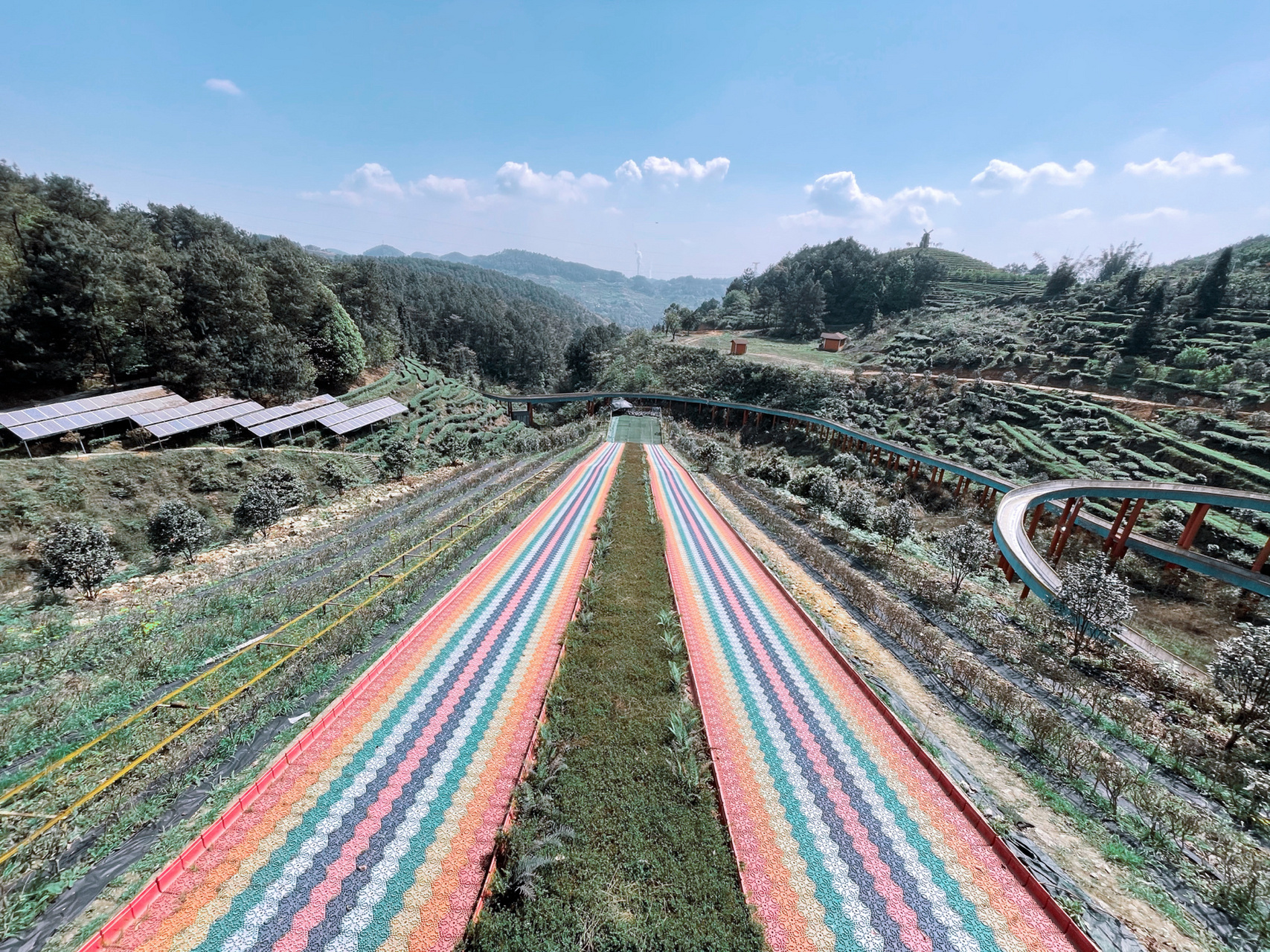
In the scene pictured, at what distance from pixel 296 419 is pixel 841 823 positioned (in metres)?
43.2

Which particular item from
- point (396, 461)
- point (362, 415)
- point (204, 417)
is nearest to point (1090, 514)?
point (396, 461)

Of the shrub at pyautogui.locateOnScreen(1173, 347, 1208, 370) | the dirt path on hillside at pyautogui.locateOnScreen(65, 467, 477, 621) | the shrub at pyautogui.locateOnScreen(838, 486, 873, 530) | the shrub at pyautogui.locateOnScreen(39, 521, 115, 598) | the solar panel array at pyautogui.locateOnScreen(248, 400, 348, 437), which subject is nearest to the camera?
the shrub at pyautogui.locateOnScreen(39, 521, 115, 598)

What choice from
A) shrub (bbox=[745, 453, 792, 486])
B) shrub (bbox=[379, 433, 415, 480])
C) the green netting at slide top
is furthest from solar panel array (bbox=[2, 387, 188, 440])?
shrub (bbox=[745, 453, 792, 486])

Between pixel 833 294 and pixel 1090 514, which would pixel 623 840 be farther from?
pixel 833 294

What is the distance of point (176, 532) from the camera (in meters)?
20.2

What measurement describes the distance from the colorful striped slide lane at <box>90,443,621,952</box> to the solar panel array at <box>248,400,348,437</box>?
28.3 meters

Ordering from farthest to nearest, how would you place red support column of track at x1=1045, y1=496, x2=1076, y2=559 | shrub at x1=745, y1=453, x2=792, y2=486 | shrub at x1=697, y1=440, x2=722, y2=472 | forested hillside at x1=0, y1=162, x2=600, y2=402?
shrub at x1=697, y1=440, x2=722, y2=472, shrub at x1=745, y1=453, x2=792, y2=486, red support column of track at x1=1045, y1=496, x2=1076, y2=559, forested hillside at x1=0, y1=162, x2=600, y2=402

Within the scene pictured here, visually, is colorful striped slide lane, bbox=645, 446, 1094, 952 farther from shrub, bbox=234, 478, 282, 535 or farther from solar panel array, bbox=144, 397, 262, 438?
solar panel array, bbox=144, 397, 262, 438

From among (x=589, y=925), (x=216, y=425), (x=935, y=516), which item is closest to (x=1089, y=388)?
(x=935, y=516)

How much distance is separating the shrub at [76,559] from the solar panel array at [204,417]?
44.5ft

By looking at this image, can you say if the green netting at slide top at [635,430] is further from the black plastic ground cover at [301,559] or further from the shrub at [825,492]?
the shrub at [825,492]

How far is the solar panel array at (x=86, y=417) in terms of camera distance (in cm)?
2361

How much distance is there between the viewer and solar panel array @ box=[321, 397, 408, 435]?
→ 39.8m

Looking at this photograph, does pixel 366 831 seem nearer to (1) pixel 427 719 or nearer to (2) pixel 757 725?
(1) pixel 427 719
